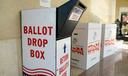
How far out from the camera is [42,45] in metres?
1.82

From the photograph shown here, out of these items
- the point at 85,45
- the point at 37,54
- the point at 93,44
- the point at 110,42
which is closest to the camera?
the point at 37,54

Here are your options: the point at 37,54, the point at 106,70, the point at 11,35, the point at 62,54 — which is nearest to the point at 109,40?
the point at 106,70

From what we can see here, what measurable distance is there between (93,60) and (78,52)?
42 cm

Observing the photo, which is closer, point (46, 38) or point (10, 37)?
point (46, 38)

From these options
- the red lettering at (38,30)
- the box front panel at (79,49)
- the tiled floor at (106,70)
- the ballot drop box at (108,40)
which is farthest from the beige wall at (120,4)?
the red lettering at (38,30)

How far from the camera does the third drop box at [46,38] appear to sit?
170 centimetres

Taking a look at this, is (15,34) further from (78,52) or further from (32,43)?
(78,52)

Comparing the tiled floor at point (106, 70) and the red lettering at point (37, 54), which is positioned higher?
the red lettering at point (37, 54)

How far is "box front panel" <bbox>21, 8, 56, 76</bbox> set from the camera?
1.74m

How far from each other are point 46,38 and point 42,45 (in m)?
0.10

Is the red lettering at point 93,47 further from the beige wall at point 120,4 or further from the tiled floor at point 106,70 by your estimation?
the beige wall at point 120,4

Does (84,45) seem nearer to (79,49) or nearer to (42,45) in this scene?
(79,49)

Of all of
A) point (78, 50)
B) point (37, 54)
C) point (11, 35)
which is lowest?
point (78, 50)

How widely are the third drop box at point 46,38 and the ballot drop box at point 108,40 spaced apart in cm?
211
